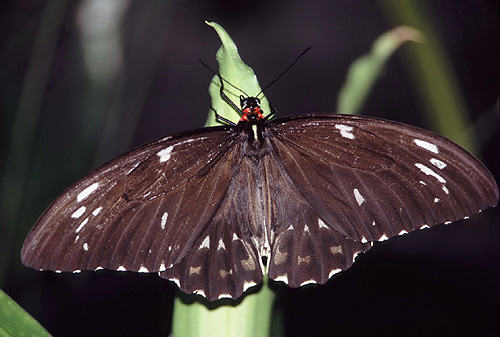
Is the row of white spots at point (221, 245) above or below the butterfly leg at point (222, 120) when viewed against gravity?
below

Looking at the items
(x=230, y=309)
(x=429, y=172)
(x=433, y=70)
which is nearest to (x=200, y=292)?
(x=230, y=309)

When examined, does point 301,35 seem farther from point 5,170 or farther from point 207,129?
point 207,129

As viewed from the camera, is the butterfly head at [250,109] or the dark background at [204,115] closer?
the butterfly head at [250,109]

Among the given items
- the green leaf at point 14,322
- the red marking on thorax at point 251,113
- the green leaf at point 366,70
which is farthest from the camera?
the green leaf at point 366,70

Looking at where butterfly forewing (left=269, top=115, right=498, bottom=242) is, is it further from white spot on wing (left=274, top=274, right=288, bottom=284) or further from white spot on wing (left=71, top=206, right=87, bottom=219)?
white spot on wing (left=71, top=206, right=87, bottom=219)

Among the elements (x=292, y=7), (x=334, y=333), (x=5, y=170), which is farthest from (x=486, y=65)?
(x=5, y=170)

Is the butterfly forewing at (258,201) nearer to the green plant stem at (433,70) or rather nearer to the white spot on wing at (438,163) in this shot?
the white spot on wing at (438,163)

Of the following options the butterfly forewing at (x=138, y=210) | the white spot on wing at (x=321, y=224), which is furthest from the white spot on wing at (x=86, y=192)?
the white spot on wing at (x=321, y=224)

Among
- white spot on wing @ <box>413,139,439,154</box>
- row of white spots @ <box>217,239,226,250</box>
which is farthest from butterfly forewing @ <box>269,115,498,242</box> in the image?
row of white spots @ <box>217,239,226,250</box>
